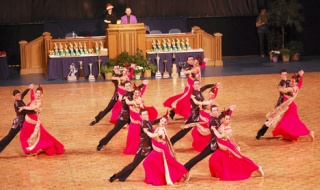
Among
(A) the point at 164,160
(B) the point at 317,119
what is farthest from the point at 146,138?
(B) the point at 317,119

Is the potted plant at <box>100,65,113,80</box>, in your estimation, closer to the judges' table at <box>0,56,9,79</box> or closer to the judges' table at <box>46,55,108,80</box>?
the judges' table at <box>46,55,108,80</box>

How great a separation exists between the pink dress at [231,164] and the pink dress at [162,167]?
1.93ft

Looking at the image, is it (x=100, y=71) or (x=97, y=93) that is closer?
(x=97, y=93)

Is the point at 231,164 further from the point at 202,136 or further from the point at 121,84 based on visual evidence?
the point at 121,84

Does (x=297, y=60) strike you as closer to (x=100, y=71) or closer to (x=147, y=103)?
(x=100, y=71)

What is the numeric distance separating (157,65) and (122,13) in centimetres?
377

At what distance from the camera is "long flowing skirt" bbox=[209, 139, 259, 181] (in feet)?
40.7

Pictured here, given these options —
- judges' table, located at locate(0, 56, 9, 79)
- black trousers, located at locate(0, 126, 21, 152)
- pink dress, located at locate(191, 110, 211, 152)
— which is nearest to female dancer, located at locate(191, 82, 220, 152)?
pink dress, located at locate(191, 110, 211, 152)

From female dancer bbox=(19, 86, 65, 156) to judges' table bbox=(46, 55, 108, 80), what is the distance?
947 cm

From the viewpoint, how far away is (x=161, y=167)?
40.2 feet

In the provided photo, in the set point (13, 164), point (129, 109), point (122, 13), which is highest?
point (122, 13)

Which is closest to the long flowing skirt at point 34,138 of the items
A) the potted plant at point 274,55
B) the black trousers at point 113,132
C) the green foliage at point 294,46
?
the black trousers at point 113,132

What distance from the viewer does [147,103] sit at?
19.2 metres

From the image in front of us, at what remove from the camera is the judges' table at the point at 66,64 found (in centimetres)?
2375
